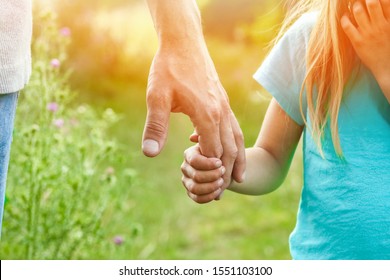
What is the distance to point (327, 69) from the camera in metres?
1.62

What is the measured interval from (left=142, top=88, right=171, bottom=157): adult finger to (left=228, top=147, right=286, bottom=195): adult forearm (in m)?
0.37

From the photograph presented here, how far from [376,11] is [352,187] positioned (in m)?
0.36

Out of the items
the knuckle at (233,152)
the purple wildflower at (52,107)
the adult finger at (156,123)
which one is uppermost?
the adult finger at (156,123)

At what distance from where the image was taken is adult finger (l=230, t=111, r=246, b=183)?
4.56ft

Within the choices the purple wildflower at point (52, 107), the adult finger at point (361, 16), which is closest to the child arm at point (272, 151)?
the adult finger at point (361, 16)

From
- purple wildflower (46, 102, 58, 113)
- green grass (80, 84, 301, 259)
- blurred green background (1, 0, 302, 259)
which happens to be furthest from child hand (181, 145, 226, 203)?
green grass (80, 84, 301, 259)

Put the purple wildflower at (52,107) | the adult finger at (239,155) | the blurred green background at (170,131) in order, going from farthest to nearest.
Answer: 1. the blurred green background at (170,131)
2. the purple wildflower at (52,107)
3. the adult finger at (239,155)

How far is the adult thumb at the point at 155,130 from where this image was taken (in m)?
1.26

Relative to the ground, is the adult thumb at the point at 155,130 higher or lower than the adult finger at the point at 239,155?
higher

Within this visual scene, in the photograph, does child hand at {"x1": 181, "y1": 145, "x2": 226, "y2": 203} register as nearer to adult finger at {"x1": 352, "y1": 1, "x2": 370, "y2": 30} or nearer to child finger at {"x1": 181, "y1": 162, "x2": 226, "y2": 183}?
child finger at {"x1": 181, "y1": 162, "x2": 226, "y2": 183}

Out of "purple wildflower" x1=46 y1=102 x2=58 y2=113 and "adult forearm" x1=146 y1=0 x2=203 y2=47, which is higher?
"adult forearm" x1=146 y1=0 x2=203 y2=47

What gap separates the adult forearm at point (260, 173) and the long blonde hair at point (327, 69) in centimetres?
12

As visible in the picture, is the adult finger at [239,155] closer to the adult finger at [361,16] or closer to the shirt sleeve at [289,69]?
the shirt sleeve at [289,69]

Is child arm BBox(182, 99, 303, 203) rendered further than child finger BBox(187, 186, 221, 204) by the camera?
Yes
